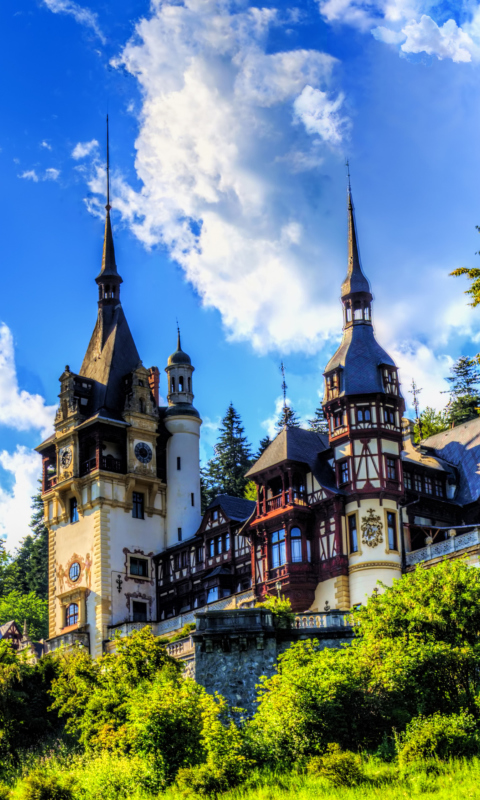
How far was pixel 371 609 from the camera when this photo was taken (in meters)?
43.5

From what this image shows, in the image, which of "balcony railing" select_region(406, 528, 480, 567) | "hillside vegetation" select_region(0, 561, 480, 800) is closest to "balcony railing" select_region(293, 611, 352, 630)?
"hillside vegetation" select_region(0, 561, 480, 800)

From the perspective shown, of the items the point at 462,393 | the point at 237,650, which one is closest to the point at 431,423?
the point at 462,393

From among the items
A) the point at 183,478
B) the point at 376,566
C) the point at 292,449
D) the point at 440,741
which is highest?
the point at 183,478

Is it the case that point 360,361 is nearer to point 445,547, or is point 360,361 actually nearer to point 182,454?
point 445,547

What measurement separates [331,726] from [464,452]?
2807 centimetres

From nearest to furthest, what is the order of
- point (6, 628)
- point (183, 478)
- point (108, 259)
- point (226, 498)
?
1. point (226, 498)
2. point (183, 478)
3. point (108, 259)
4. point (6, 628)

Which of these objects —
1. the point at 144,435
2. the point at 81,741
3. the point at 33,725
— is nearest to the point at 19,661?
the point at 33,725

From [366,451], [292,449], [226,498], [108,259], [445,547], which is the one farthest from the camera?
[108,259]

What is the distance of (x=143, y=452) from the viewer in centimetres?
7312

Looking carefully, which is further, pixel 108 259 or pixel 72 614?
pixel 108 259

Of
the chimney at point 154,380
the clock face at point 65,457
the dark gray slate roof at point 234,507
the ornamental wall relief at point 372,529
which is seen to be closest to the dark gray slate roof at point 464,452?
the ornamental wall relief at point 372,529

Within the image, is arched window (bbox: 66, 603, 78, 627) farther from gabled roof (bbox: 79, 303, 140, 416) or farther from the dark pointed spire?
the dark pointed spire

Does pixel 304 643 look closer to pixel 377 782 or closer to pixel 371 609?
pixel 371 609

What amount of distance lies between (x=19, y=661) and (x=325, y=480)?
1674 cm
